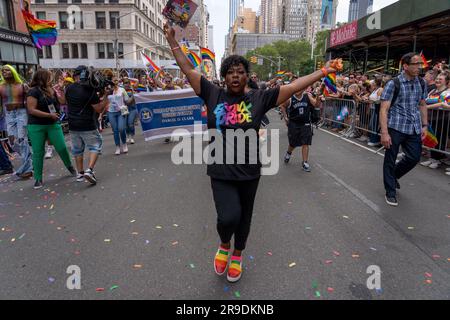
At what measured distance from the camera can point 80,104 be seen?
6.23m

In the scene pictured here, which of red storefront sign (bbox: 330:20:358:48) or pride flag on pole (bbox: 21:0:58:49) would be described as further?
red storefront sign (bbox: 330:20:358:48)

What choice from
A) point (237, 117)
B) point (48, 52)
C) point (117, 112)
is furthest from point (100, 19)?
point (237, 117)

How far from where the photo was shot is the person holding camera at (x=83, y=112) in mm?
6199

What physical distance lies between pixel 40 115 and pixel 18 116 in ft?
4.00

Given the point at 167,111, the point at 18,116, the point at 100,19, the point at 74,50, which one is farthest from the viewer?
the point at 100,19

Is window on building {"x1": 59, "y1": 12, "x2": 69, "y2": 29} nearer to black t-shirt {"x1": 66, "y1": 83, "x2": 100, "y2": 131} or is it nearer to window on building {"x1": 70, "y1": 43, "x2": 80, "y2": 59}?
window on building {"x1": 70, "y1": 43, "x2": 80, "y2": 59}

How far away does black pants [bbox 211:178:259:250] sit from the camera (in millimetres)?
3020

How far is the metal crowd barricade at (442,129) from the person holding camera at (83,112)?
6.99m

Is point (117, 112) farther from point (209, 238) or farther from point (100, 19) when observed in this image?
point (100, 19)

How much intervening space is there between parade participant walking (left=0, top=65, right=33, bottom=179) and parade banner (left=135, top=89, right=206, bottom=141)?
125 inches

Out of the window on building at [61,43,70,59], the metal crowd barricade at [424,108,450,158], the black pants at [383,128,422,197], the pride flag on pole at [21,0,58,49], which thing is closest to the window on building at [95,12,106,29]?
the window on building at [61,43,70,59]

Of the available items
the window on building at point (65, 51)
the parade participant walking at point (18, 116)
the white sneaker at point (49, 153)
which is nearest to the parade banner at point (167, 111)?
the white sneaker at point (49, 153)
